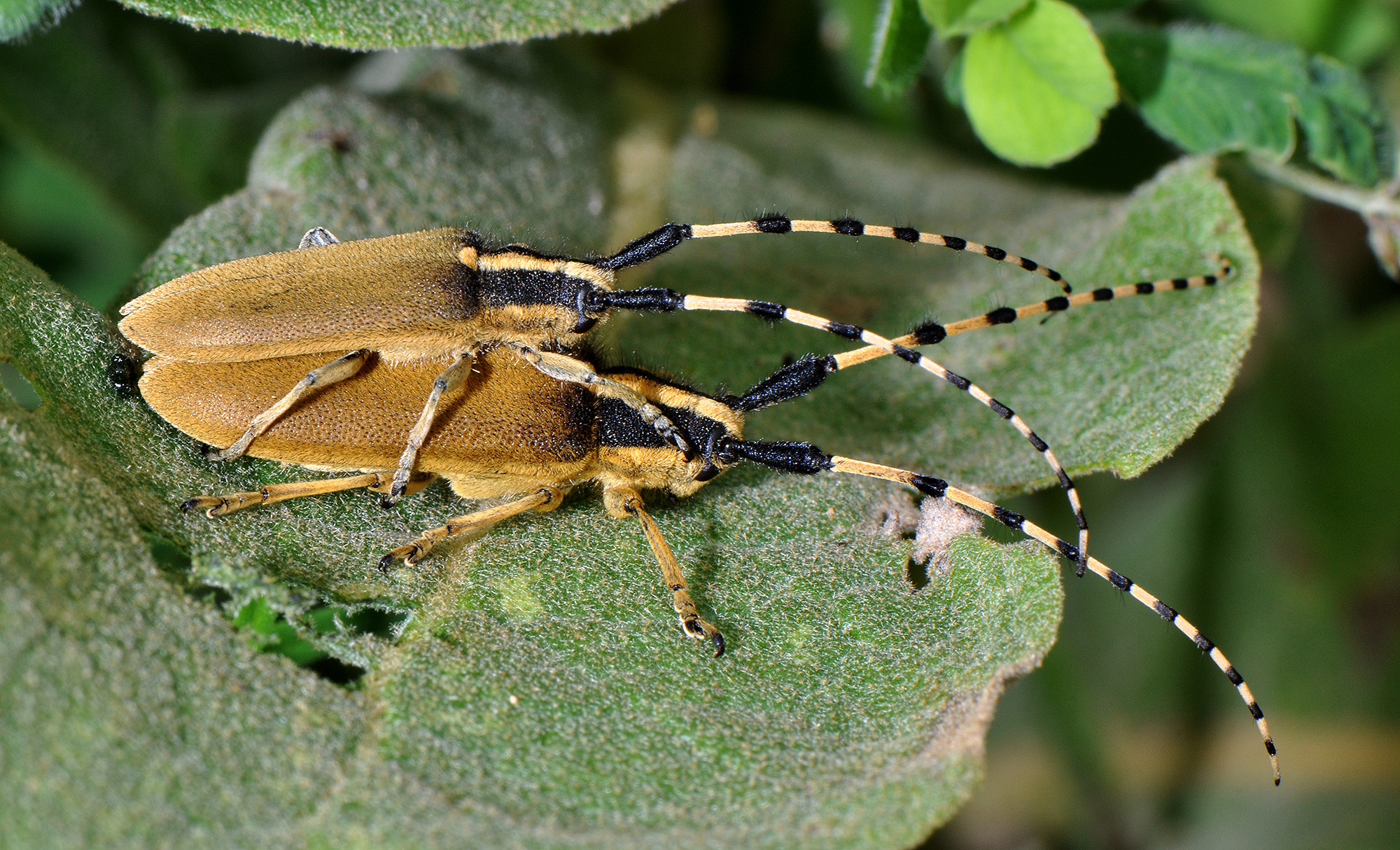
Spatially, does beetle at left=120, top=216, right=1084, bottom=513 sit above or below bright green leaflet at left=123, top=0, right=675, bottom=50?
below

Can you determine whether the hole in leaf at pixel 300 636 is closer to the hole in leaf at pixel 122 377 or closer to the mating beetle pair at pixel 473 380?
the mating beetle pair at pixel 473 380

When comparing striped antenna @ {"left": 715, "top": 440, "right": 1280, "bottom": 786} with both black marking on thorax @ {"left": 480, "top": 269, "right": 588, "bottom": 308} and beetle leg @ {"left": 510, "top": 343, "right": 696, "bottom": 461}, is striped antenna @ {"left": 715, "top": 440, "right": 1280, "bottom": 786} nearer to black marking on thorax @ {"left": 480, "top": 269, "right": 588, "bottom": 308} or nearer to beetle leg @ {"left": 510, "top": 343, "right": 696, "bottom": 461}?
beetle leg @ {"left": 510, "top": 343, "right": 696, "bottom": 461}

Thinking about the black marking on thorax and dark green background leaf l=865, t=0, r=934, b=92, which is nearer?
the black marking on thorax

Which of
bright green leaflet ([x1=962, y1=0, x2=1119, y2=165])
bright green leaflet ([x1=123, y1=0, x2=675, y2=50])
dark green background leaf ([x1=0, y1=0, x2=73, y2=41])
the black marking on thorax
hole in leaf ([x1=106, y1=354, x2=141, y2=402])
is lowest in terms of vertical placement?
the black marking on thorax

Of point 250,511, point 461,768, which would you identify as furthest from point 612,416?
point 461,768

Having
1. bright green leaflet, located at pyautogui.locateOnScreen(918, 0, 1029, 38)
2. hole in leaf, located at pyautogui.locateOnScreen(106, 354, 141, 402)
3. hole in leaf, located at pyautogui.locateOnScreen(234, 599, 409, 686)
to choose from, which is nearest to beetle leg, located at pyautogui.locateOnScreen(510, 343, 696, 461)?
hole in leaf, located at pyautogui.locateOnScreen(234, 599, 409, 686)

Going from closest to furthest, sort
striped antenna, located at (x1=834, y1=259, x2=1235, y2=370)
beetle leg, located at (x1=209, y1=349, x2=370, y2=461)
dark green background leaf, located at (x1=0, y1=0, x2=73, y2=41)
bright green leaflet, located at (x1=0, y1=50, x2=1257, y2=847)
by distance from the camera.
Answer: bright green leaflet, located at (x1=0, y1=50, x2=1257, y2=847) < dark green background leaf, located at (x1=0, y1=0, x2=73, y2=41) < beetle leg, located at (x1=209, y1=349, x2=370, y2=461) < striped antenna, located at (x1=834, y1=259, x2=1235, y2=370)

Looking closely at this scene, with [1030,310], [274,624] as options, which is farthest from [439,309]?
[1030,310]

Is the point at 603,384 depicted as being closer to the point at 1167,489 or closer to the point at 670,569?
the point at 670,569

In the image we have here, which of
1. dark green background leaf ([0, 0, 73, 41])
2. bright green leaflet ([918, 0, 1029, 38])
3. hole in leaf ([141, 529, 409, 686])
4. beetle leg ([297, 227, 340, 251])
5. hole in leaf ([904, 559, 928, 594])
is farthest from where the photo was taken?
bright green leaflet ([918, 0, 1029, 38])
